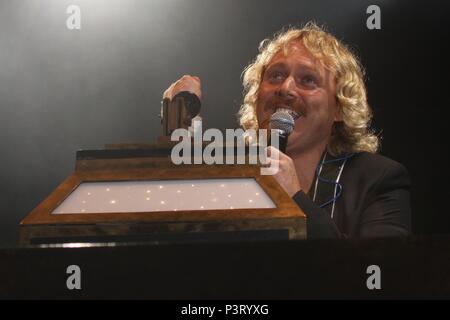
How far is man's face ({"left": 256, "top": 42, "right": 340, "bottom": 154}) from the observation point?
1.67 metres

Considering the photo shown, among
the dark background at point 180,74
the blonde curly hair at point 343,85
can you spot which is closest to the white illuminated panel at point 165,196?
the blonde curly hair at point 343,85

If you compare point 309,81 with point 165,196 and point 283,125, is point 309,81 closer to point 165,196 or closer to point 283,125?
point 283,125

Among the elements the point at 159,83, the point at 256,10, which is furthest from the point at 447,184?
the point at 159,83

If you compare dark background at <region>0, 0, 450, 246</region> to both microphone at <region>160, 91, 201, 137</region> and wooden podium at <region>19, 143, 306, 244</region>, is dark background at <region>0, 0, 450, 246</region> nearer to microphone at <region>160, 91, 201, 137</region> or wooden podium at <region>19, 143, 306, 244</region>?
microphone at <region>160, 91, 201, 137</region>

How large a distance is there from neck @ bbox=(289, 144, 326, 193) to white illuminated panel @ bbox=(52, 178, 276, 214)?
2.59 feet

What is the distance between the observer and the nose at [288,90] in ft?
5.44

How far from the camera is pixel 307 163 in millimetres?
1708

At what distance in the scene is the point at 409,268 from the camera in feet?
2.11

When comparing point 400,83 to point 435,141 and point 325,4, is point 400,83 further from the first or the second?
point 325,4

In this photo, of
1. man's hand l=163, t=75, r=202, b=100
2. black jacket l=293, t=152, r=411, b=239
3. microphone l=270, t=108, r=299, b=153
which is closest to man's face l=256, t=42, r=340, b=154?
black jacket l=293, t=152, r=411, b=239

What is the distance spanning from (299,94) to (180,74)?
1.58 ft

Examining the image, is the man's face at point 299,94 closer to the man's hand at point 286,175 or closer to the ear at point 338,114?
the ear at point 338,114

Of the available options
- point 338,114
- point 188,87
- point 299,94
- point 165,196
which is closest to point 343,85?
point 338,114
